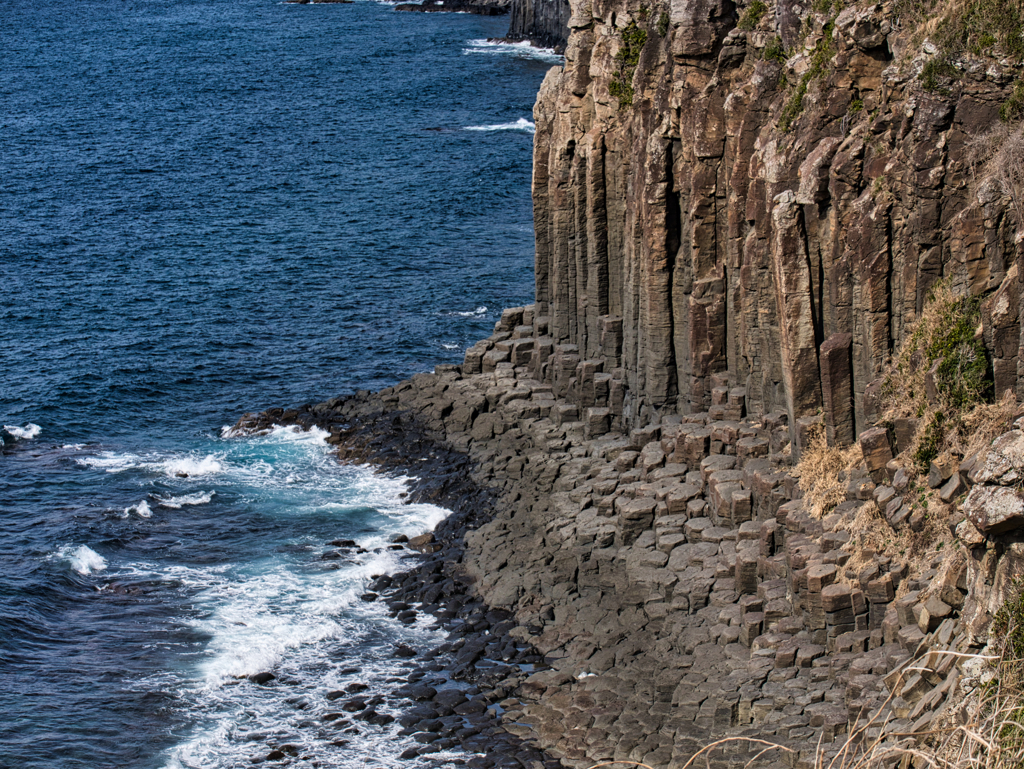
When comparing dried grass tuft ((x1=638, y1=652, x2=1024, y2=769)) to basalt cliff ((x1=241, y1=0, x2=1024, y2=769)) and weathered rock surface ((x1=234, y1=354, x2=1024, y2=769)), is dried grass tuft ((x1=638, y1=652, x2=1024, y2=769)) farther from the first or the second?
weathered rock surface ((x1=234, y1=354, x2=1024, y2=769))

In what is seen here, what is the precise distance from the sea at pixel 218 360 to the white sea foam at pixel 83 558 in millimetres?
103

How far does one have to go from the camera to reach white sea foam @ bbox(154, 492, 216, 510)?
57656 millimetres

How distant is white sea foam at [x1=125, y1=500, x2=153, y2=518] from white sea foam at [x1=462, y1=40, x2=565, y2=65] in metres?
117

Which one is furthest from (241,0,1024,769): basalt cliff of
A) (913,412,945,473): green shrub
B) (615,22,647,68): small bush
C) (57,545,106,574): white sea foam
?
(57,545,106,574): white sea foam

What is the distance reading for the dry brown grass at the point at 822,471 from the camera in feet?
130

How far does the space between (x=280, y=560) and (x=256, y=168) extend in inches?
2897

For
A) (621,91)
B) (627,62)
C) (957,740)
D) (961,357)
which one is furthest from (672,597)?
(627,62)

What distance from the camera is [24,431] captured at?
2596 inches

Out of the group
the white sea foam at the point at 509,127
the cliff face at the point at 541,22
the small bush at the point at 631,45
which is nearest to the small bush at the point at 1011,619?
the small bush at the point at 631,45

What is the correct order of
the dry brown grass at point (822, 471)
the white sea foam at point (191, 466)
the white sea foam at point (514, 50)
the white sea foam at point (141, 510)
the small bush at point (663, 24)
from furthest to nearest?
the white sea foam at point (514, 50)
the white sea foam at point (191, 466)
the white sea foam at point (141, 510)
the small bush at point (663, 24)
the dry brown grass at point (822, 471)

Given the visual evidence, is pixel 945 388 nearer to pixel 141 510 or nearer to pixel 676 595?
pixel 676 595

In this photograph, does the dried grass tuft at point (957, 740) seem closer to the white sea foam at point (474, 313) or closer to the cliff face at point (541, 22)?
the white sea foam at point (474, 313)

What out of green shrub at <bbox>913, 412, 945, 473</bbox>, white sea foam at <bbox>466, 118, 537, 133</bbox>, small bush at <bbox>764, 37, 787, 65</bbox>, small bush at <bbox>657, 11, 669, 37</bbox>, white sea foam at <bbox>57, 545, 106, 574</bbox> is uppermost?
small bush at <bbox>657, 11, 669, 37</bbox>

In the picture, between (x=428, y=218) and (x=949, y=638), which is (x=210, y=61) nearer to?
(x=428, y=218)
